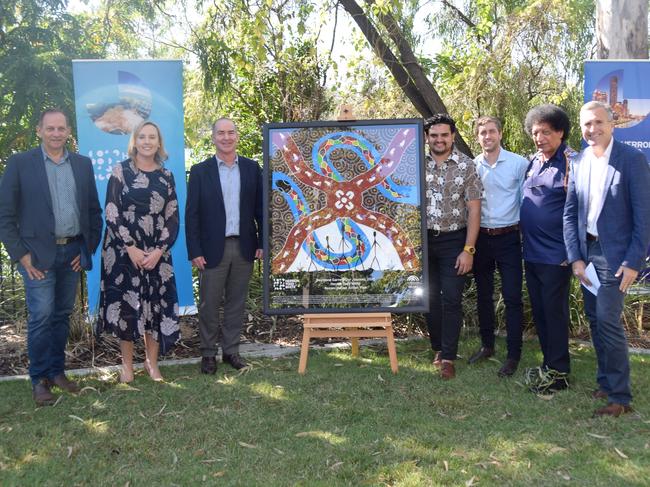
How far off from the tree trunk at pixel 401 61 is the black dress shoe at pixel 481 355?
269 centimetres

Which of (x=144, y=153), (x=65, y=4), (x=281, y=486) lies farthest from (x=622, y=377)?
(x=65, y=4)

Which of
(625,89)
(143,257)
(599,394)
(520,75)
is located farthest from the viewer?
(520,75)

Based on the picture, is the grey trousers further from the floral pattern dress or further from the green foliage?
the green foliage

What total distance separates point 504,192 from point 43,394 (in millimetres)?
3463

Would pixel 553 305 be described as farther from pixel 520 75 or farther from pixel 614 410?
pixel 520 75

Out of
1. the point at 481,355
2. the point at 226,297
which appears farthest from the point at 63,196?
the point at 481,355

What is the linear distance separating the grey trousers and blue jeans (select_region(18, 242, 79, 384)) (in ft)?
3.08

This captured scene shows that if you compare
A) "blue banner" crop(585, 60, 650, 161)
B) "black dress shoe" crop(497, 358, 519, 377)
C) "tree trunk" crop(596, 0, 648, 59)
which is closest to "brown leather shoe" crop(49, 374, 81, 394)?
"black dress shoe" crop(497, 358, 519, 377)

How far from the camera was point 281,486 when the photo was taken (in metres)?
2.85

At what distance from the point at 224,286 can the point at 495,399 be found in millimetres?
2135

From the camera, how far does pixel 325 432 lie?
3484 mm

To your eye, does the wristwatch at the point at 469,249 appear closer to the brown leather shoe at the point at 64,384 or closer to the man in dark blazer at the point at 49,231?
the man in dark blazer at the point at 49,231

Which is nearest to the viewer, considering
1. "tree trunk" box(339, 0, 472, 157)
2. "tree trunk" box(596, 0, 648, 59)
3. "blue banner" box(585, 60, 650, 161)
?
"blue banner" box(585, 60, 650, 161)

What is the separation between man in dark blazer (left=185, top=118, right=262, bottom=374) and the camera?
448cm
